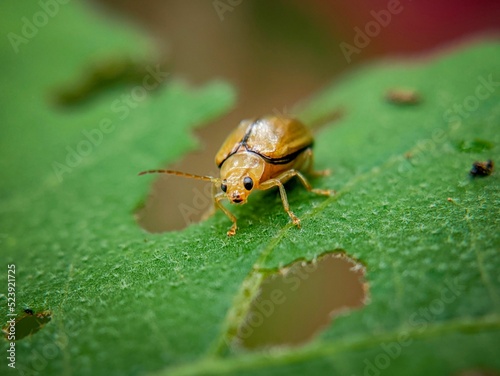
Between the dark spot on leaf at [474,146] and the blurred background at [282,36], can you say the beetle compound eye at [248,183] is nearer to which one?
the dark spot on leaf at [474,146]

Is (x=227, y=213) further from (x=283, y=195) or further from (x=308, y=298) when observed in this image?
(x=308, y=298)

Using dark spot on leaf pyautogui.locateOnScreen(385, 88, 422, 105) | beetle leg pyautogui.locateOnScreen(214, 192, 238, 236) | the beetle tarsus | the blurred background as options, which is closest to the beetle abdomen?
beetle leg pyautogui.locateOnScreen(214, 192, 238, 236)

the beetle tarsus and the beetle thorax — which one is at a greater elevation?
the beetle thorax

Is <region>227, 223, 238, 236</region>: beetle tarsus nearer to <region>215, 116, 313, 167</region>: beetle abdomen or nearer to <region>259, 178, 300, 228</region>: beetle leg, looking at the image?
<region>259, 178, 300, 228</region>: beetle leg

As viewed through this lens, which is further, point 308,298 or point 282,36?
point 282,36

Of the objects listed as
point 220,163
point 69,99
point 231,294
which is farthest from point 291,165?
point 69,99

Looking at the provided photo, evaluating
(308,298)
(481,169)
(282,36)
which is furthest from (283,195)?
(282,36)

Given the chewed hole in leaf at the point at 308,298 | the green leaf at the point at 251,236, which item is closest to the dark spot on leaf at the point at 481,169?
the green leaf at the point at 251,236
